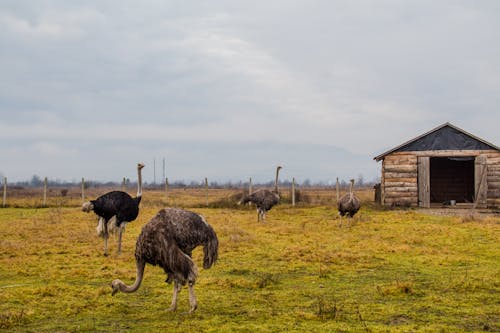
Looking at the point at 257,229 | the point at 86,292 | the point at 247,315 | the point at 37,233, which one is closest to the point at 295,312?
the point at 247,315

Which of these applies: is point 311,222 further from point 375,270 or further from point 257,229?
point 375,270

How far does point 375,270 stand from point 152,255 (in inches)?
254

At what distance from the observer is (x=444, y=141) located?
3136 centimetres

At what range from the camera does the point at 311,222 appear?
23750 mm

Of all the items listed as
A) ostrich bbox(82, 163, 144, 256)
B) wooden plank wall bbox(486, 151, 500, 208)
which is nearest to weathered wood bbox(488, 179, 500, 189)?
wooden plank wall bbox(486, 151, 500, 208)

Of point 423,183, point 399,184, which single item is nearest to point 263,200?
point 399,184

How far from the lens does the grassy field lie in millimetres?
8062

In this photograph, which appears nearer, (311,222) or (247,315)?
(247,315)

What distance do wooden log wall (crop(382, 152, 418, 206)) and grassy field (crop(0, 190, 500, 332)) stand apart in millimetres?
10354

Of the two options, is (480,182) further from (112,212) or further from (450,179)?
(112,212)

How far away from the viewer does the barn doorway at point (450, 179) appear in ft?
128

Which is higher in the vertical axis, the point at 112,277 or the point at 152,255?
the point at 152,255

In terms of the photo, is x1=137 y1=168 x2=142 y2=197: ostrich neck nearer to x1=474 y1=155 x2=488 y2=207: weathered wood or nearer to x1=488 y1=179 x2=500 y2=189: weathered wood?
x1=474 y1=155 x2=488 y2=207: weathered wood

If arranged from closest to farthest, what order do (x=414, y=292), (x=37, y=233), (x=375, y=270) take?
(x=414, y=292), (x=375, y=270), (x=37, y=233)
